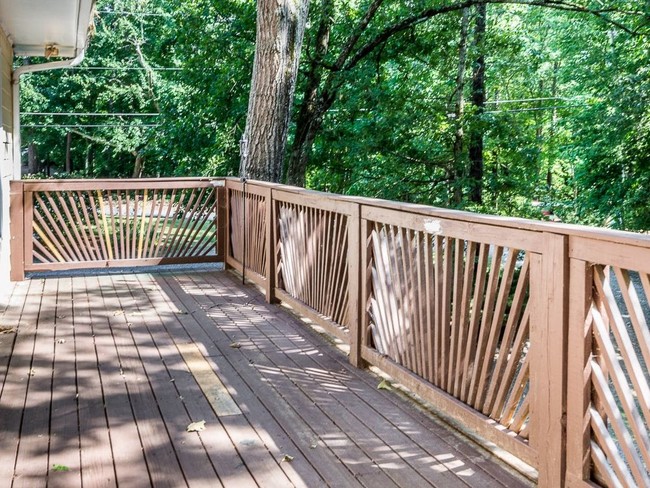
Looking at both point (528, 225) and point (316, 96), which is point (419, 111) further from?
point (528, 225)

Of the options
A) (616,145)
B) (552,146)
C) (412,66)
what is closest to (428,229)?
(616,145)

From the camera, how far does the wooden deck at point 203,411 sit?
9.60 feet

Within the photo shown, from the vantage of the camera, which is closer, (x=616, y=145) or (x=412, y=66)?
(x=616, y=145)

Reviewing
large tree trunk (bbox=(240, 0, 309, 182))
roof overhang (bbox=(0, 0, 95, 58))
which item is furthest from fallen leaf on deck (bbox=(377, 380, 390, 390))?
large tree trunk (bbox=(240, 0, 309, 182))

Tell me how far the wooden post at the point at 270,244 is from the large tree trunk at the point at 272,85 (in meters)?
1.76

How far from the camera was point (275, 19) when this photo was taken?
772cm

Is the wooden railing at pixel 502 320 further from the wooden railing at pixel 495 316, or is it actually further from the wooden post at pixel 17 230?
the wooden post at pixel 17 230

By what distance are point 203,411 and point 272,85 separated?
5.02 metres

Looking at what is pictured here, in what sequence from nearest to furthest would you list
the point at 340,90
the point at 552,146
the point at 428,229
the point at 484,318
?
the point at 484,318 < the point at 428,229 < the point at 340,90 < the point at 552,146

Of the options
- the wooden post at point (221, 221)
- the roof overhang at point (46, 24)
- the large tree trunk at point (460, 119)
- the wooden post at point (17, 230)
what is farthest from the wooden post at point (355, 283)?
the large tree trunk at point (460, 119)

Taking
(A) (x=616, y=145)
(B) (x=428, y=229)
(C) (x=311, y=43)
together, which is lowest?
(B) (x=428, y=229)

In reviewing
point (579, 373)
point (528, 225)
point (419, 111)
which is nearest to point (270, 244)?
point (528, 225)

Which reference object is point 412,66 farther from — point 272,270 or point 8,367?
point 8,367

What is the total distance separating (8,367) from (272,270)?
2403 millimetres
